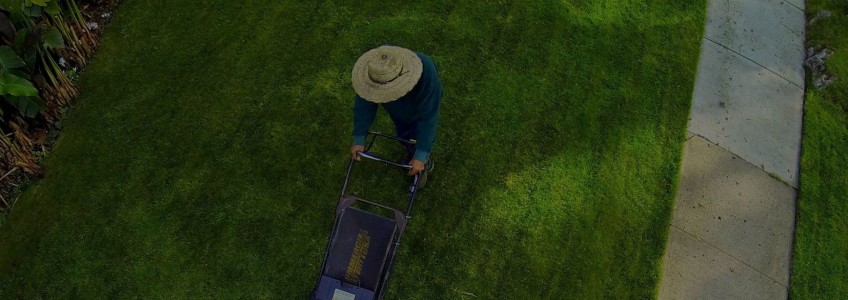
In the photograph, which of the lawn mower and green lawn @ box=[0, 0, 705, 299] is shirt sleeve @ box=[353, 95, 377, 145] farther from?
green lawn @ box=[0, 0, 705, 299]

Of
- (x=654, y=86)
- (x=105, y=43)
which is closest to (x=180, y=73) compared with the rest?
(x=105, y=43)

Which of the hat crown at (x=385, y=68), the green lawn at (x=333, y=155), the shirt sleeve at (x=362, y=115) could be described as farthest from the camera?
the green lawn at (x=333, y=155)

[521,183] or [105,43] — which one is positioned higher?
[105,43]

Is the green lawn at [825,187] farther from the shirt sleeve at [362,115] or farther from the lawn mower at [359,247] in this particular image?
the shirt sleeve at [362,115]

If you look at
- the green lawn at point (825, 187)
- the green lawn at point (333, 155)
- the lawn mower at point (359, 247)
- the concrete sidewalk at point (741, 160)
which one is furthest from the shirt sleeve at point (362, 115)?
the green lawn at point (825, 187)

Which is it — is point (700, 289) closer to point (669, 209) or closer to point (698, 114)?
point (669, 209)

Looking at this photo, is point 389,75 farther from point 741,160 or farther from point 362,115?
point 741,160

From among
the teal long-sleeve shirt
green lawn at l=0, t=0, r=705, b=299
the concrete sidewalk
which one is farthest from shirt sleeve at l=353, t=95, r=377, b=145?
the concrete sidewalk
